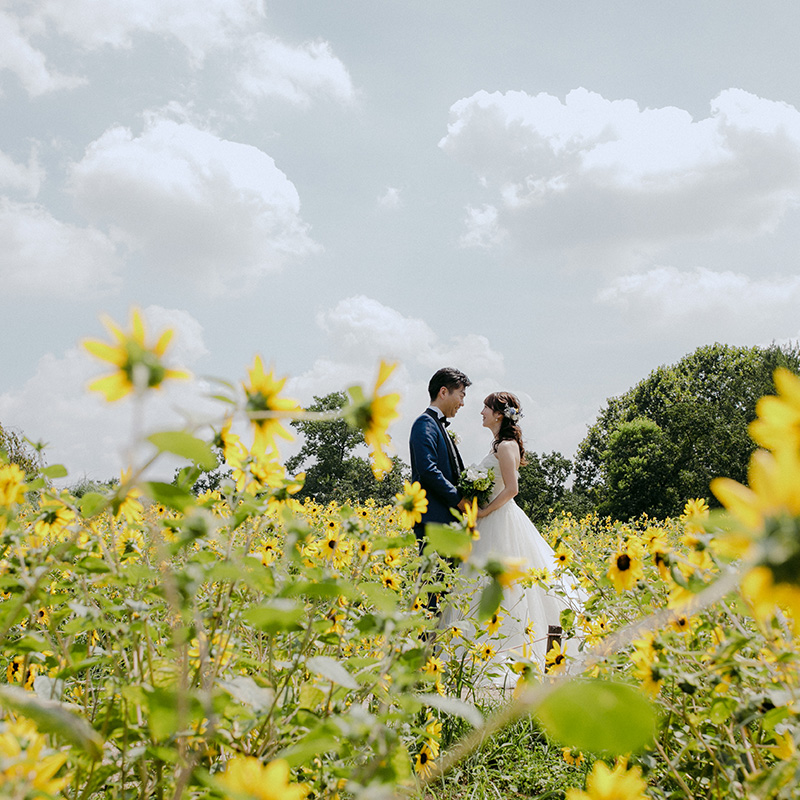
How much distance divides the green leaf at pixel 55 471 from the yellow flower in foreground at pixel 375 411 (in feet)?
2.11

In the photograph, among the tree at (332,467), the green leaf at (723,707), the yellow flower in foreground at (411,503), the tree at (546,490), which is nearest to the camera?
the green leaf at (723,707)

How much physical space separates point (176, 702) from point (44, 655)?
0.95 m

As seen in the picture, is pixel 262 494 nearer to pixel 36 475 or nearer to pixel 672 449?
pixel 36 475

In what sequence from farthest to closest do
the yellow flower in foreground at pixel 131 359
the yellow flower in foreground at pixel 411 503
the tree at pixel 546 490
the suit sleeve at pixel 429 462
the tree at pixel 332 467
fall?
the tree at pixel 332 467 → the tree at pixel 546 490 → the suit sleeve at pixel 429 462 → the yellow flower in foreground at pixel 411 503 → the yellow flower in foreground at pixel 131 359

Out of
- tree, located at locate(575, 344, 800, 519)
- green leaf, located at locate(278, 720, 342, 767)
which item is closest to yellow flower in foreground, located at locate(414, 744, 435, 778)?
green leaf, located at locate(278, 720, 342, 767)

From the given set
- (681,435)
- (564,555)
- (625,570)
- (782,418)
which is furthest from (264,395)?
(681,435)

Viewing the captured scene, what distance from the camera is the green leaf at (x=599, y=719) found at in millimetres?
482

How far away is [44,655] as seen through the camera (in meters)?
1.51

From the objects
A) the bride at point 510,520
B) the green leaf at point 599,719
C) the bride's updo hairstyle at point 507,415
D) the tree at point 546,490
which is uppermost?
the tree at point 546,490

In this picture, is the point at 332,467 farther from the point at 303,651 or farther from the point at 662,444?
the point at 303,651

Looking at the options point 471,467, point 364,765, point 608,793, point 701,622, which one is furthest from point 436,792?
point 471,467

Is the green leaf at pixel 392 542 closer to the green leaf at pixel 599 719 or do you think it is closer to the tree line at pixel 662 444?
the green leaf at pixel 599 719

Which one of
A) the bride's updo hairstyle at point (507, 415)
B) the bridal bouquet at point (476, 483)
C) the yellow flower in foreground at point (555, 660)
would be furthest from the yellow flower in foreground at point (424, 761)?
the bride's updo hairstyle at point (507, 415)

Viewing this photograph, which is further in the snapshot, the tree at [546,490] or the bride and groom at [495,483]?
the tree at [546,490]
